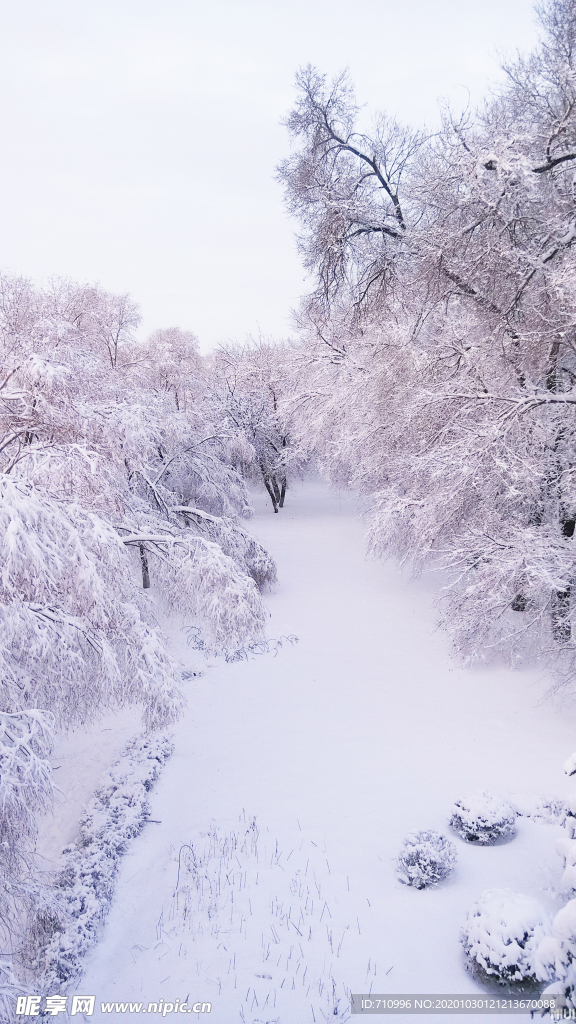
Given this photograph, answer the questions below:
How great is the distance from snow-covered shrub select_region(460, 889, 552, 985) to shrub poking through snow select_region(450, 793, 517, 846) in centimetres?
140

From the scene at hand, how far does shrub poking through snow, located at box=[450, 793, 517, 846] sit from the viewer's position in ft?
18.1

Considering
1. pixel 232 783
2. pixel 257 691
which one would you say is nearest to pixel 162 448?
pixel 257 691

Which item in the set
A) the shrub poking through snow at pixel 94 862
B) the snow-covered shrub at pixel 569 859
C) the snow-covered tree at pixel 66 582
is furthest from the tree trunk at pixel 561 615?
the shrub poking through snow at pixel 94 862

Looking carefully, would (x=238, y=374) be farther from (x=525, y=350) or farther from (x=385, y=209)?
(x=525, y=350)

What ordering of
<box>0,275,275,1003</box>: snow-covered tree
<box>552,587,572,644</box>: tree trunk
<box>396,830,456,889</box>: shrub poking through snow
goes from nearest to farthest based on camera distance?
<box>0,275,275,1003</box>: snow-covered tree, <box>396,830,456,889</box>: shrub poking through snow, <box>552,587,572,644</box>: tree trunk

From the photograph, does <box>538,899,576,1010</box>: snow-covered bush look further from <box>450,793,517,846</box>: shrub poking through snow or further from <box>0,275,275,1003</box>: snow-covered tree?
<box>0,275,275,1003</box>: snow-covered tree

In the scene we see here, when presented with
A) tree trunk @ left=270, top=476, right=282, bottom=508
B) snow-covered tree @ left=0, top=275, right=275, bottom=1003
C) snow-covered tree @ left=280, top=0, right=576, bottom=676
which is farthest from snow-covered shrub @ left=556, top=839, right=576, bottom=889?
tree trunk @ left=270, top=476, right=282, bottom=508

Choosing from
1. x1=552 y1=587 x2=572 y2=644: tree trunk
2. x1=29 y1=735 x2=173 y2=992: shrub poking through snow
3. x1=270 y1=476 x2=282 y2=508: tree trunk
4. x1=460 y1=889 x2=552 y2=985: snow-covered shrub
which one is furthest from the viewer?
x1=270 y1=476 x2=282 y2=508: tree trunk

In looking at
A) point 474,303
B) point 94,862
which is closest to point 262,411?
point 474,303

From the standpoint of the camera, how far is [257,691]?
955 centimetres

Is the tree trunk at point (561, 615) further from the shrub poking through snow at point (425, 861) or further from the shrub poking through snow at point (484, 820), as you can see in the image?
the shrub poking through snow at point (425, 861)

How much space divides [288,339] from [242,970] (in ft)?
99.0

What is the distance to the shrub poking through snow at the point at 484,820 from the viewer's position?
551 centimetres

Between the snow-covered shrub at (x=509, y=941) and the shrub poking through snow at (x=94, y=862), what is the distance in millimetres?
3488
